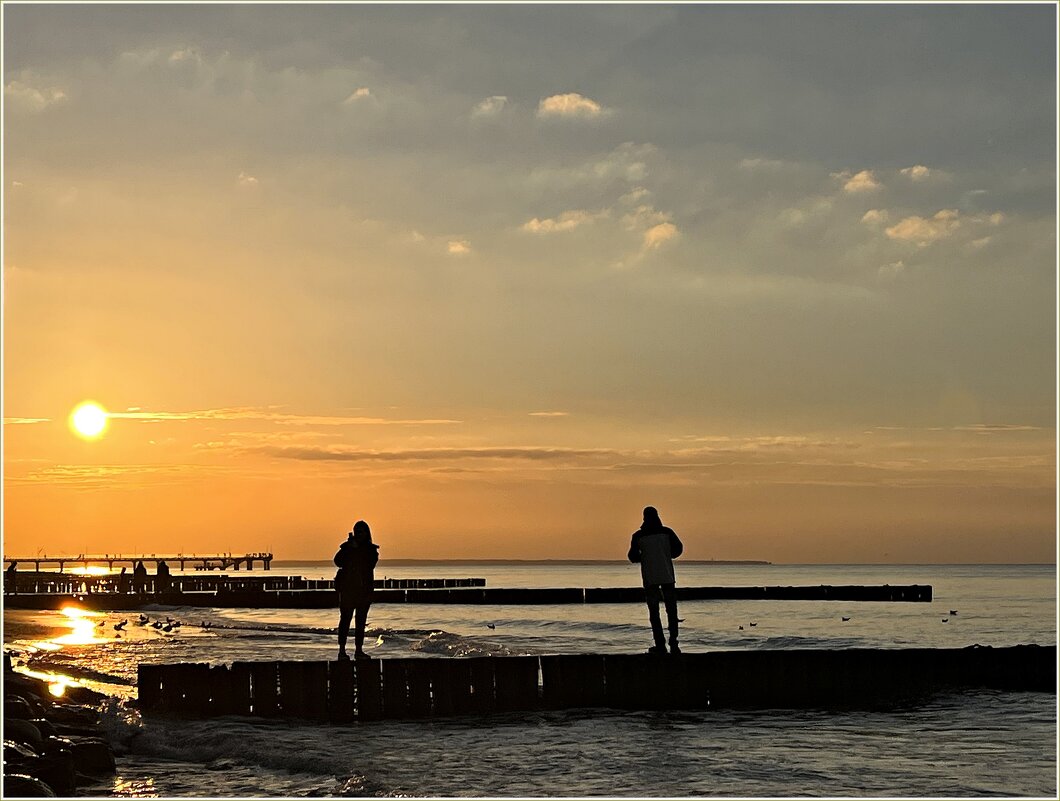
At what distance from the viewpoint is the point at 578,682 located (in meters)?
18.8

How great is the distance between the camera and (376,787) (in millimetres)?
13000

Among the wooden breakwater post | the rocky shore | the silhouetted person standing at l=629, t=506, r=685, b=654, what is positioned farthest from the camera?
the wooden breakwater post

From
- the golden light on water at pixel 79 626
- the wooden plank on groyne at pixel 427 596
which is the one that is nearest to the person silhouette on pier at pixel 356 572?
the golden light on water at pixel 79 626

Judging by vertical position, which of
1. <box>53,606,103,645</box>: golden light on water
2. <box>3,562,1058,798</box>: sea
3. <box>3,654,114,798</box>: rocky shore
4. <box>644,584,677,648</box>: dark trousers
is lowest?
<box>3,562,1058,798</box>: sea

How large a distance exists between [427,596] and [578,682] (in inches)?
2190

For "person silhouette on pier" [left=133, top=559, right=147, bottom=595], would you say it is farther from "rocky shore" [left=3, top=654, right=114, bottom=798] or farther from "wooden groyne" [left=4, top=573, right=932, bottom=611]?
"rocky shore" [left=3, top=654, right=114, bottom=798]

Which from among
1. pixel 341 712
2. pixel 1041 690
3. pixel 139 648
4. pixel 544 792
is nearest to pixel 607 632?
pixel 139 648

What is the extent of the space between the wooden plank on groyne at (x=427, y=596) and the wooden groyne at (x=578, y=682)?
147ft

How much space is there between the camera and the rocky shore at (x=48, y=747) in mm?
12138

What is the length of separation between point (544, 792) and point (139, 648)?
21971mm

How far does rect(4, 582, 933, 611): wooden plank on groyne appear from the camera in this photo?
208 ft

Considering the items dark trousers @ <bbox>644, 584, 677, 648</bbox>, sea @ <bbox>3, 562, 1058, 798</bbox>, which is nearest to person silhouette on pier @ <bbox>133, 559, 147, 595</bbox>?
sea @ <bbox>3, 562, 1058, 798</bbox>

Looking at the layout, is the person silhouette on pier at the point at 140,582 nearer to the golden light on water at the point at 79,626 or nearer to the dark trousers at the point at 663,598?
the golden light on water at the point at 79,626

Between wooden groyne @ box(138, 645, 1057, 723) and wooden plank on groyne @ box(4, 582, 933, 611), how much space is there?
44.9 m
